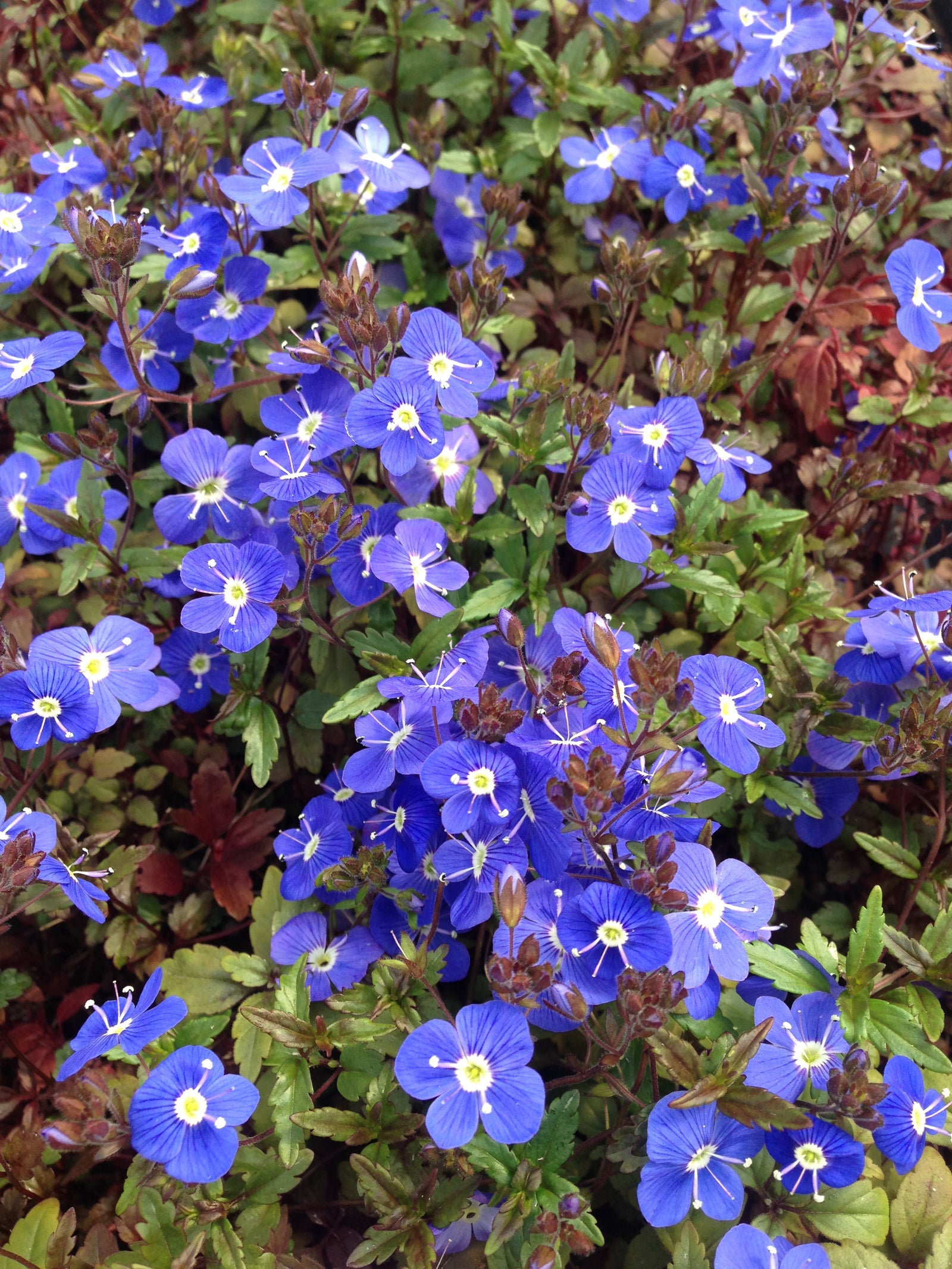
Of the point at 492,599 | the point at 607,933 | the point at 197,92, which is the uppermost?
the point at 197,92

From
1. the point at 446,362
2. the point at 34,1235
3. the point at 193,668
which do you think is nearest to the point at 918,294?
the point at 446,362

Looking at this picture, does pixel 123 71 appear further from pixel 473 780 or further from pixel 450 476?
pixel 473 780

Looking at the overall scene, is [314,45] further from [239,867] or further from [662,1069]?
[662,1069]

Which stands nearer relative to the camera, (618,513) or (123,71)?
(618,513)

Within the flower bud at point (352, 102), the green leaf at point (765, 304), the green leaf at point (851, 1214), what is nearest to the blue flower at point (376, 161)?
the flower bud at point (352, 102)

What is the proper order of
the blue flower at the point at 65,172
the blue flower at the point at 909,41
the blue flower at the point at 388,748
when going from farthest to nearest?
1. the blue flower at the point at 909,41
2. the blue flower at the point at 65,172
3. the blue flower at the point at 388,748

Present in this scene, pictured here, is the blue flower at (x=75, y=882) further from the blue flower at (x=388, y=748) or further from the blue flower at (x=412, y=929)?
the blue flower at (x=412, y=929)

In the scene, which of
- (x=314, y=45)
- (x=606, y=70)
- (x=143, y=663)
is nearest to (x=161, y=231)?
(x=314, y=45)
